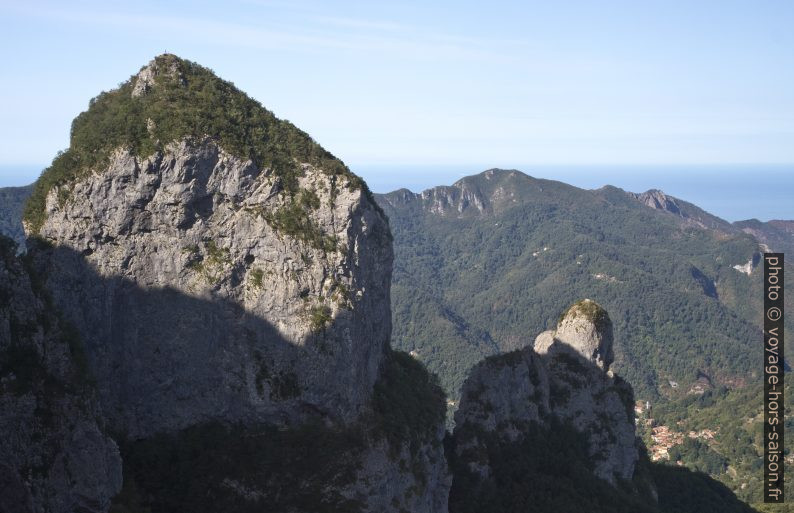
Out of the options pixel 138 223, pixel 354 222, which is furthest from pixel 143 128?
pixel 354 222

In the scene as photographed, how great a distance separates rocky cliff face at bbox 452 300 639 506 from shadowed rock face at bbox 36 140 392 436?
14.8m

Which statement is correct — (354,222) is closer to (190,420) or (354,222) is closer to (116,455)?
(190,420)

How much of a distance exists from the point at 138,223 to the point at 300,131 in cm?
913

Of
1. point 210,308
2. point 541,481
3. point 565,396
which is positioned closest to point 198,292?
point 210,308

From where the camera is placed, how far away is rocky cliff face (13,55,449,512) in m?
30.3

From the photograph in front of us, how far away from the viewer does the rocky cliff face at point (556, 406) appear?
145 feet

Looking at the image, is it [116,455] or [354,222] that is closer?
[116,455]

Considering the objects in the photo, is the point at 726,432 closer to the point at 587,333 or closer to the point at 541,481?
the point at 587,333

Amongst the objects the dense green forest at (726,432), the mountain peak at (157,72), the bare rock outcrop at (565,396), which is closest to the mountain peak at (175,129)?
the mountain peak at (157,72)

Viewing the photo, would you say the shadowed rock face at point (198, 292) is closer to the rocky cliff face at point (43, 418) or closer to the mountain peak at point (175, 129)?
the mountain peak at point (175, 129)

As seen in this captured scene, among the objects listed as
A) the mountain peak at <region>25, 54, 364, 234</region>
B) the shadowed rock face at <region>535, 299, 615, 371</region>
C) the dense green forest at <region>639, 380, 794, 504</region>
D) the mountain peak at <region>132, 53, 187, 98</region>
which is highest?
the mountain peak at <region>132, 53, 187, 98</region>

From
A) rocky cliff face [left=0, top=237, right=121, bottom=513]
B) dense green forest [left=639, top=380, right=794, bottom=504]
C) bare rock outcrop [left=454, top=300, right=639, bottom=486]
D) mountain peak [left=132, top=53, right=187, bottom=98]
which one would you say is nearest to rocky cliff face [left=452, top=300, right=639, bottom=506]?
bare rock outcrop [left=454, top=300, right=639, bottom=486]

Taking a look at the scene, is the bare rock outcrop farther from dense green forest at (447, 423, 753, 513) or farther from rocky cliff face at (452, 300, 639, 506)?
dense green forest at (447, 423, 753, 513)

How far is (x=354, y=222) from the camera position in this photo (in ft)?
107
